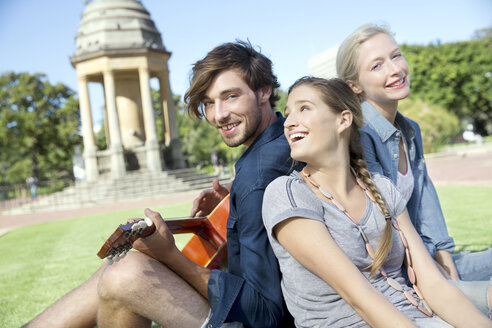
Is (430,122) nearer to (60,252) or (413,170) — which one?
(60,252)

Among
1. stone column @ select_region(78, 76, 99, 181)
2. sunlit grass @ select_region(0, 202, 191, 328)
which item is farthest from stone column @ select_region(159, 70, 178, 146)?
sunlit grass @ select_region(0, 202, 191, 328)

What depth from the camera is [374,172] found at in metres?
2.35

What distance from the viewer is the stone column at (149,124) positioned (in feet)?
79.4

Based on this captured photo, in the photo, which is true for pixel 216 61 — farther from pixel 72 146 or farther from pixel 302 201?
pixel 72 146

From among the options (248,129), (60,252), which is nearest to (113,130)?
(60,252)

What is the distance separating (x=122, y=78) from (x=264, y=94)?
2427cm

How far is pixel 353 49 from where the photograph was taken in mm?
2816

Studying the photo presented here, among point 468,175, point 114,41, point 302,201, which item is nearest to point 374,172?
point 302,201

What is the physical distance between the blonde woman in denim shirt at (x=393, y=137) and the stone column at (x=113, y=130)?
22.1m

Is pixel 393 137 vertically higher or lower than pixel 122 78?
lower

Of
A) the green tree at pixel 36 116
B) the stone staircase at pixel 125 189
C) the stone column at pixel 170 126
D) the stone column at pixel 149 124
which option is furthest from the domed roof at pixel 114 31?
the green tree at pixel 36 116

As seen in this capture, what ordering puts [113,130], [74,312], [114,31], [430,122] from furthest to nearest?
[430,122], [114,31], [113,130], [74,312]

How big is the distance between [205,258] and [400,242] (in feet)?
3.67

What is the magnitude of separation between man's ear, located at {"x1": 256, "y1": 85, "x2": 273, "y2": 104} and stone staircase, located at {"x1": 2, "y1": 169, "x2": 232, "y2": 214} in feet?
61.9
